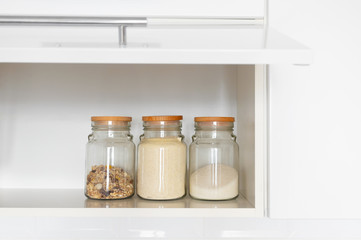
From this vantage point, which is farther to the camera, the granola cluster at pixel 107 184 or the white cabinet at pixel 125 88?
the granola cluster at pixel 107 184

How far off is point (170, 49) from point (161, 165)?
0.31m

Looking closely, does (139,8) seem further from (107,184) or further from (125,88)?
(107,184)

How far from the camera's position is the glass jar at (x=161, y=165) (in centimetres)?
79

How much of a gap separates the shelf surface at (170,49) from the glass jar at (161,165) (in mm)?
221

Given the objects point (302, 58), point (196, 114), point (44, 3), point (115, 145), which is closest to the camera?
point (302, 58)

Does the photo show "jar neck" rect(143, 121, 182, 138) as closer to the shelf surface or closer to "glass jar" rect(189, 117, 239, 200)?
"glass jar" rect(189, 117, 239, 200)

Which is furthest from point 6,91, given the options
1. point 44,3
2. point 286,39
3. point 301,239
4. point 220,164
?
point 301,239

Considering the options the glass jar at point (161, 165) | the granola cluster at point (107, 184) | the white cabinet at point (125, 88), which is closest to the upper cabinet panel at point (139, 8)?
the white cabinet at point (125, 88)

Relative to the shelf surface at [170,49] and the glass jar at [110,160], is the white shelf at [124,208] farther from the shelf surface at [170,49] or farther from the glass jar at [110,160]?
the shelf surface at [170,49]

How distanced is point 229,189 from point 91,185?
0.31m

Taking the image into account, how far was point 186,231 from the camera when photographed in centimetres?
101

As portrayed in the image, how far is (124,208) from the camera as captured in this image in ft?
2.40

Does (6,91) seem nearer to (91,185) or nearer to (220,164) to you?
(91,185)

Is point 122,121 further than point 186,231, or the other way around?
point 186,231
